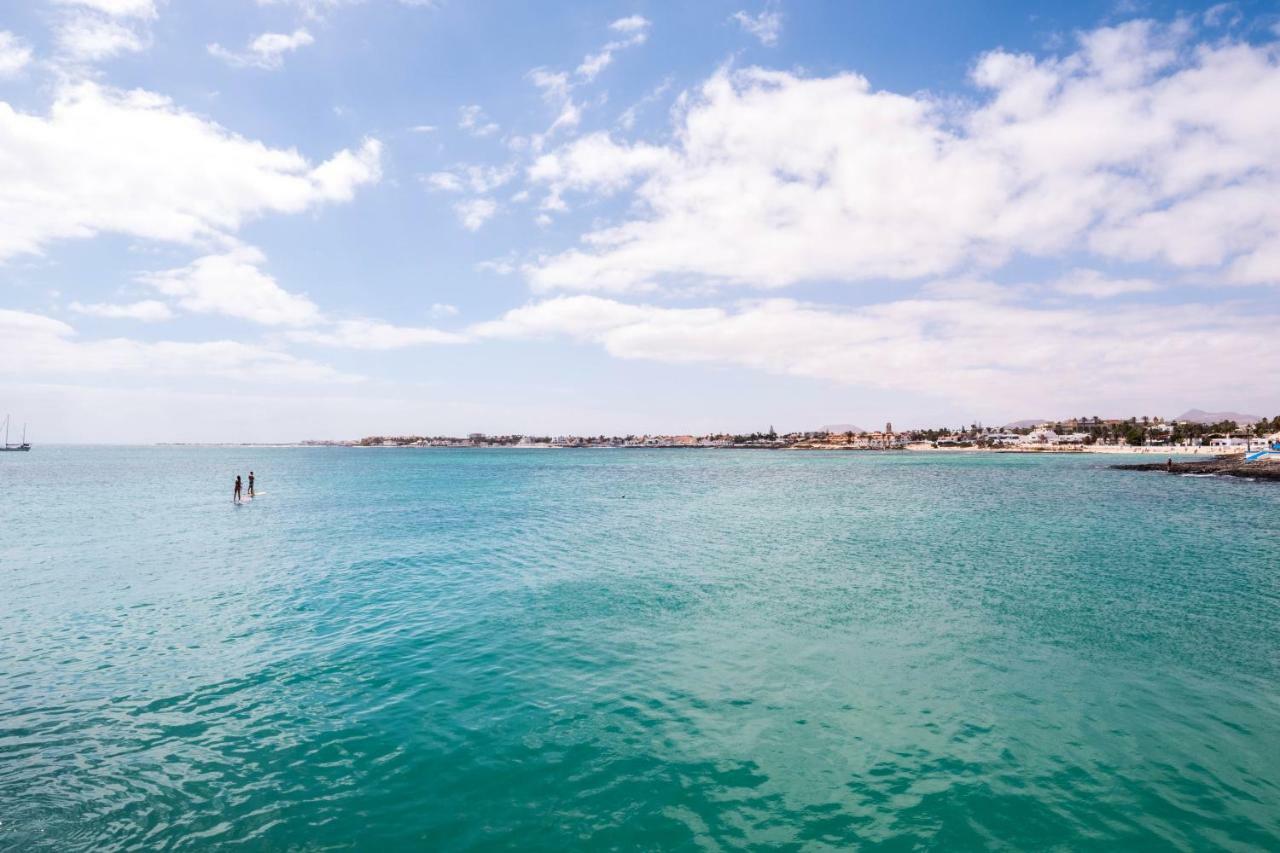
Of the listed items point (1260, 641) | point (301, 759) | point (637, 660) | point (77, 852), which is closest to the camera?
point (77, 852)

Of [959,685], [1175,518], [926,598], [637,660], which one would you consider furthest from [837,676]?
[1175,518]

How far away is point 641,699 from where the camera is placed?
14.6 meters

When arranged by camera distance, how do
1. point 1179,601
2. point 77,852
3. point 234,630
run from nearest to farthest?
point 77,852 → point 234,630 → point 1179,601

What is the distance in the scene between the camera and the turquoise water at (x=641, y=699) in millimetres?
9961

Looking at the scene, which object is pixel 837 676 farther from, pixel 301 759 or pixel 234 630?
pixel 234 630

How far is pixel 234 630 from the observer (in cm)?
1988

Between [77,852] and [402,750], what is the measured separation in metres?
4.73

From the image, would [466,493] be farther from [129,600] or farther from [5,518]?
[129,600]

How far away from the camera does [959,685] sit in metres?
15.4

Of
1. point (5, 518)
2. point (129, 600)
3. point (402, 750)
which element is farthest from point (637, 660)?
point (5, 518)

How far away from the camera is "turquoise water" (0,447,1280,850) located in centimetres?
996

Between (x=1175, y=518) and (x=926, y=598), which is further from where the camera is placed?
(x=1175, y=518)

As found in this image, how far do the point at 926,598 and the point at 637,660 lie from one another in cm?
1313

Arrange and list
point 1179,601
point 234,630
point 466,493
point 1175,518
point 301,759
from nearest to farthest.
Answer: point 301,759
point 234,630
point 1179,601
point 1175,518
point 466,493
